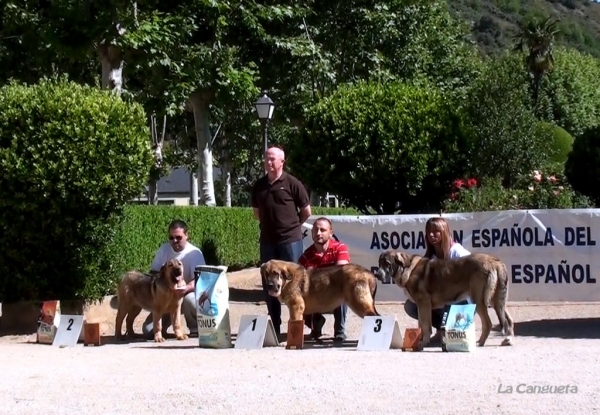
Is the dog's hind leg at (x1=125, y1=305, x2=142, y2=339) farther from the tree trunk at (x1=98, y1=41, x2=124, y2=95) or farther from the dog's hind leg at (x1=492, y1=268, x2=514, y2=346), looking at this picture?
the tree trunk at (x1=98, y1=41, x2=124, y2=95)

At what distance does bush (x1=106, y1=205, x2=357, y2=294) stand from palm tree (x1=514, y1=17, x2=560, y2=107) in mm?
45380

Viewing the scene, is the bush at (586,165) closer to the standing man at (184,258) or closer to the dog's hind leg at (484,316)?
the dog's hind leg at (484,316)

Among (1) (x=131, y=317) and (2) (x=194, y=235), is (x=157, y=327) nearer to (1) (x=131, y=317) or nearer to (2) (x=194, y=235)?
(1) (x=131, y=317)

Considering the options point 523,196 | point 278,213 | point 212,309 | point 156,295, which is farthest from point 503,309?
point 523,196

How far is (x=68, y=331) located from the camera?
37.6 ft

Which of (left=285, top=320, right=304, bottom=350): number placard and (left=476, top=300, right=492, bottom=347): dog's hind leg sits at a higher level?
(left=476, top=300, right=492, bottom=347): dog's hind leg

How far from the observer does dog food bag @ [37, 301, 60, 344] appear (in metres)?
11.6

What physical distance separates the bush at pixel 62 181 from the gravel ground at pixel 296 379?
4.58 feet

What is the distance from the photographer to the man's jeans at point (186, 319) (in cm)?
1179

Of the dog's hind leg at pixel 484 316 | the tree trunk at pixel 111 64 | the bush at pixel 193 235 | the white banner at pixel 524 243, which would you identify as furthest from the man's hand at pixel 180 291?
the tree trunk at pixel 111 64

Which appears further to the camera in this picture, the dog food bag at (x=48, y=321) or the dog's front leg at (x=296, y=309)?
the dog food bag at (x=48, y=321)

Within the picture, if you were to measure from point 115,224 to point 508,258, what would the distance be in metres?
5.62

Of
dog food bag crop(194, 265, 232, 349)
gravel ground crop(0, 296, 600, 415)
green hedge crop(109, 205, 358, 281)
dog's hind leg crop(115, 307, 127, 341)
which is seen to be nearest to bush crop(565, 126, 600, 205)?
gravel ground crop(0, 296, 600, 415)

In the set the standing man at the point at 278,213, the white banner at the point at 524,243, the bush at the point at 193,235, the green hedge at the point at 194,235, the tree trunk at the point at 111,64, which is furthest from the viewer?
the tree trunk at the point at 111,64
